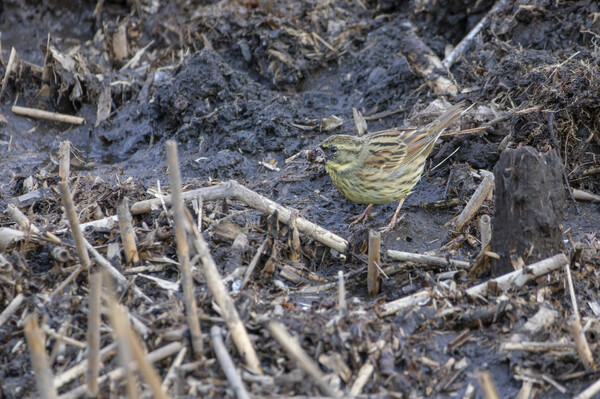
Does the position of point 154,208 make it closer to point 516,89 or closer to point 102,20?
point 516,89

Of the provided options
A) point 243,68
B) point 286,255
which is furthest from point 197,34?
point 286,255

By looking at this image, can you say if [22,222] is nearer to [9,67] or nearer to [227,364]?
[227,364]

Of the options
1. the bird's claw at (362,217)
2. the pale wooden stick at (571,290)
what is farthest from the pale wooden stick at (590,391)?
the bird's claw at (362,217)

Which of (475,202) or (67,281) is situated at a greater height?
(67,281)

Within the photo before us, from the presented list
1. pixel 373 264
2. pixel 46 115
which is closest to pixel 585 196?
pixel 373 264

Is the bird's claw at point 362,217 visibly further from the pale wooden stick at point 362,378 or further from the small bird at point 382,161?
the pale wooden stick at point 362,378

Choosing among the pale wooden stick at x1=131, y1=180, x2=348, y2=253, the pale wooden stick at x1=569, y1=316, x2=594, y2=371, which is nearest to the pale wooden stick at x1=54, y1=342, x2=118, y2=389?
the pale wooden stick at x1=131, y1=180, x2=348, y2=253
